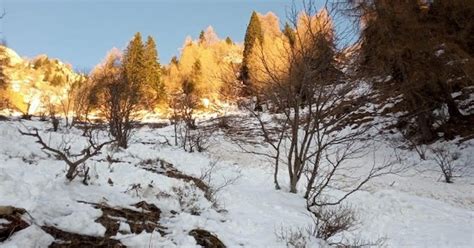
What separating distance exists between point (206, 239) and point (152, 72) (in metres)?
43.2

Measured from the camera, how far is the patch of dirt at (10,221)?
392 cm

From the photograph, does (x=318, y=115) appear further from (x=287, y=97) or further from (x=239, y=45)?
(x=239, y=45)

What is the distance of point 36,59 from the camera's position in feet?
316

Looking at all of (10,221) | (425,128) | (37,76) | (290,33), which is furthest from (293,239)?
(37,76)

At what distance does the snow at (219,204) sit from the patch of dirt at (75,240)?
3.4 inches

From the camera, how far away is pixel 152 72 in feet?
154

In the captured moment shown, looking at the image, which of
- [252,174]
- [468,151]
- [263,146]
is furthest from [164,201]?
[263,146]

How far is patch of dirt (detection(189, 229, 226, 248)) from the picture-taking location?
5.02 meters

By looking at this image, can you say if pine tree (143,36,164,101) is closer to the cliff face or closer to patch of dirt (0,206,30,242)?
the cliff face

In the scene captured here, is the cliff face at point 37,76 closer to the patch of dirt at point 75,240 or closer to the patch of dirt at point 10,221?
the patch of dirt at point 10,221

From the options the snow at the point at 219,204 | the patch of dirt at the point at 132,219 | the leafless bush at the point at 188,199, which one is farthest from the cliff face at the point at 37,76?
the patch of dirt at the point at 132,219

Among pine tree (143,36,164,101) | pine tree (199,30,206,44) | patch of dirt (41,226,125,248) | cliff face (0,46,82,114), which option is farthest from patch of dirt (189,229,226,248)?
cliff face (0,46,82,114)

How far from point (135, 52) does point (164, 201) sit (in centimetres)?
4296

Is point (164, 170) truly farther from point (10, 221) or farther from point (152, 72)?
point (152, 72)
